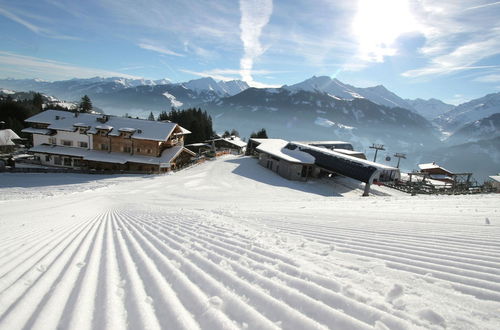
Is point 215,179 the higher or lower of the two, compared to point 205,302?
lower

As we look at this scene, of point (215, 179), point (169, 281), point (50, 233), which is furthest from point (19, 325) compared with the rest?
point (215, 179)

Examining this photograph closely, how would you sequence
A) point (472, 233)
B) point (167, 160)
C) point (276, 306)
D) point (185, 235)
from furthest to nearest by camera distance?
point (167, 160) → point (185, 235) → point (472, 233) → point (276, 306)

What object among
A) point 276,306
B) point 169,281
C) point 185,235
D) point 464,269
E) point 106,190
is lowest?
point 106,190

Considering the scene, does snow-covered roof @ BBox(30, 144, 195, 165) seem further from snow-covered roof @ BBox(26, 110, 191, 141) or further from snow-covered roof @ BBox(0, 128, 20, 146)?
snow-covered roof @ BBox(0, 128, 20, 146)

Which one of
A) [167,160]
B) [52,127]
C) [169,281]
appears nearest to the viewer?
[169,281]

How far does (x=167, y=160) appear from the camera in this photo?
35062mm

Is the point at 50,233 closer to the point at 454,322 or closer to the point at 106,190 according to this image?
the point at 454,322

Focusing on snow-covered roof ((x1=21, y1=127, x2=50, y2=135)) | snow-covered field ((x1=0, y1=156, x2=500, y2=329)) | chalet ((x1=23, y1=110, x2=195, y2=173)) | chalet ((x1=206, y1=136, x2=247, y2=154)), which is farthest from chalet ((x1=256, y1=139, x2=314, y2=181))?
snow-covered roof ((x1=21, y1=127, x2=50, y2=135))

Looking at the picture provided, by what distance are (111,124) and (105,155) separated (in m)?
5.78

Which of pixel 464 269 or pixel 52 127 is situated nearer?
pixel 464 269

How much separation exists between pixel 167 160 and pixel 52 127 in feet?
65.6

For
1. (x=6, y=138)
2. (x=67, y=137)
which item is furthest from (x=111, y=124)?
(x=6, y=138)

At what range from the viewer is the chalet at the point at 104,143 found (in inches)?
1380

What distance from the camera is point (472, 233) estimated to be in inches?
230
